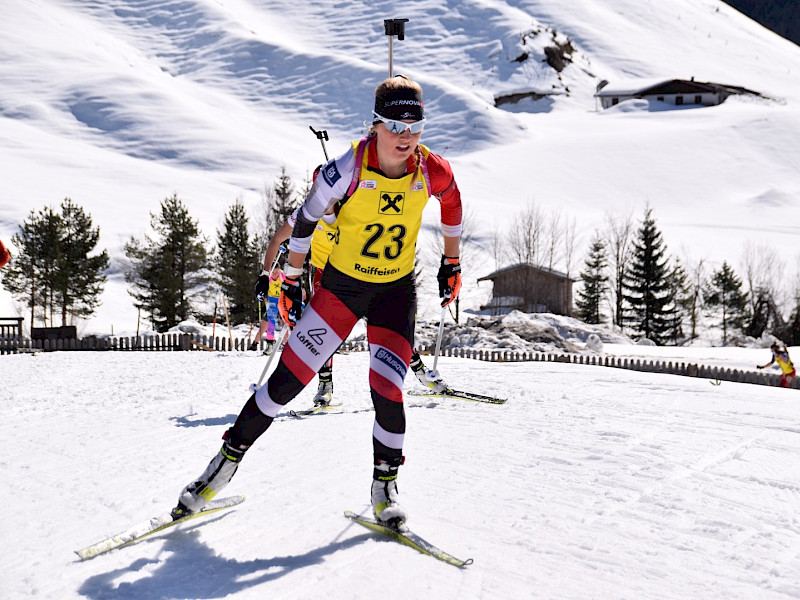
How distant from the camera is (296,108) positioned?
320 ft

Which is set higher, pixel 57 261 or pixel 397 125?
pixel 57 261

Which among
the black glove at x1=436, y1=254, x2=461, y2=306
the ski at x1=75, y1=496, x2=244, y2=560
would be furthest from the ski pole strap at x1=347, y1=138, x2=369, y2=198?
the ski at x1=75, y1=496, x2=244, y2=560

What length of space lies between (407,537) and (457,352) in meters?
17.1

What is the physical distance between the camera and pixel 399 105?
367cm

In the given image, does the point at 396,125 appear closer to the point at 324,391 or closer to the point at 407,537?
the point at 407,537

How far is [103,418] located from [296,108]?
312ft

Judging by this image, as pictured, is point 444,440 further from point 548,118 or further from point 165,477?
point 548,118

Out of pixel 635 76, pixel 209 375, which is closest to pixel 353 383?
pixel 209 375

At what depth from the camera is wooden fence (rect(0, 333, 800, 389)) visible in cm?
1842

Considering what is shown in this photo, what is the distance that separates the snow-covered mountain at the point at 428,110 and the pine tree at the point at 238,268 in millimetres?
6890

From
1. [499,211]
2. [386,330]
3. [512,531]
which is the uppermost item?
[499,211]

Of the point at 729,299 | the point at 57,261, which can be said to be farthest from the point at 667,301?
the point at 57,261

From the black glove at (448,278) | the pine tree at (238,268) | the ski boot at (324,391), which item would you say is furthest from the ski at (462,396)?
the pine tree at (238,268)

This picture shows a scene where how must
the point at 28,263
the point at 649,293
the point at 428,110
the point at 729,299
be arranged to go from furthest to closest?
the point at 428,110, the point at 729,299, the point at 649,293, the point at 28,263
